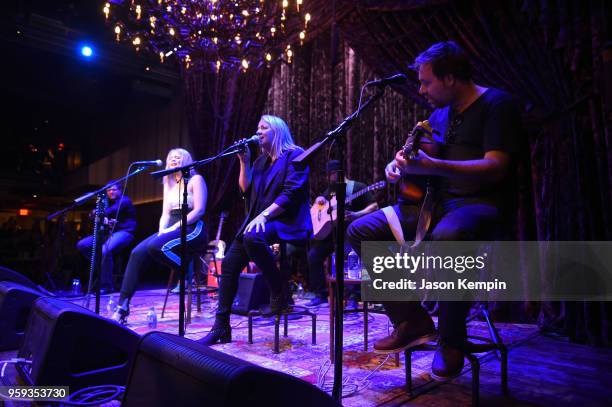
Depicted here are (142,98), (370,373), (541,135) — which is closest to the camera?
(370,373)

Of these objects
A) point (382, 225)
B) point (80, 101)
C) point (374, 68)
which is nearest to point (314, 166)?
point (374, 68)

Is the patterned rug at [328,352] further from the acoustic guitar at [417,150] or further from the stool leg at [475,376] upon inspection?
the acoustic guitar at [417,150]

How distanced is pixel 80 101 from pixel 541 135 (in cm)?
1100

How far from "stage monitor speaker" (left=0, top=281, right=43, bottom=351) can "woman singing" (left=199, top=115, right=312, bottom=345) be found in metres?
1.15

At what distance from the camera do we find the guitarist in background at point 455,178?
1793 millimetres

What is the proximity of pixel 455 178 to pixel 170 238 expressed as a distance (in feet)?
8.69

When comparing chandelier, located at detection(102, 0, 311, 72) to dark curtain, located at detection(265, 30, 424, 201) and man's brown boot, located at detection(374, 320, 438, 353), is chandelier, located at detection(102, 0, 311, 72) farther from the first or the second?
man's brown boot, located at detection(374, 320, 438, 353)

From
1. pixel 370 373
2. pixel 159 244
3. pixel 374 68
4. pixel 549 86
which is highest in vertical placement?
pixel 374 68

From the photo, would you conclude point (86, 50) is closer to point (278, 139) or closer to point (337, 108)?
point (337, 108)

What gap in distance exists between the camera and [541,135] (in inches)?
140

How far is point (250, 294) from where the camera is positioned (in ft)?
12.5

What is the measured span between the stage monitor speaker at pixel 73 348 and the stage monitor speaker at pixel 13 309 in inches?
24.4

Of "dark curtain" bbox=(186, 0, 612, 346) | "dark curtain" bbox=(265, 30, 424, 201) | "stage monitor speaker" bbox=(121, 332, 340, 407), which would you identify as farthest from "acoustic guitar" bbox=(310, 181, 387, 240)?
"stage monitor speaker" bbox=(121, 332, 340, 407)

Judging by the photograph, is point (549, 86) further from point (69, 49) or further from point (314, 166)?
point (69, 49)
